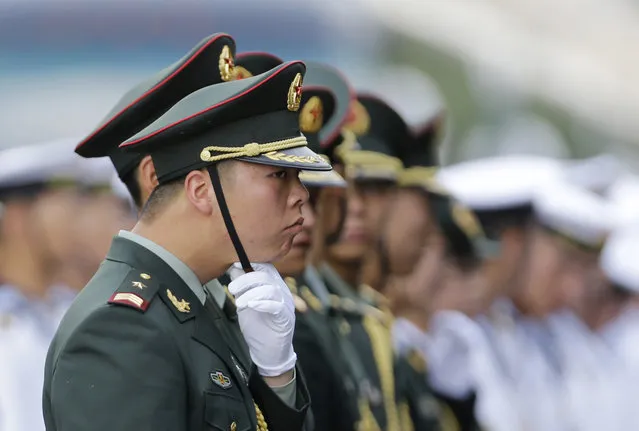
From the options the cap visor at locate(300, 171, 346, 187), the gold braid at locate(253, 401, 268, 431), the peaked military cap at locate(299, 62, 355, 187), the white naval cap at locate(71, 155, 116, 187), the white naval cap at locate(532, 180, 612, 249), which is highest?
the gold braid at locate(253, 401, 268, 431)

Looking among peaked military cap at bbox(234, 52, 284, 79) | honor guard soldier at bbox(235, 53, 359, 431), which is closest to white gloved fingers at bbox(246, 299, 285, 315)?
peaked military cap at bbox(234, 52, 284, 79)

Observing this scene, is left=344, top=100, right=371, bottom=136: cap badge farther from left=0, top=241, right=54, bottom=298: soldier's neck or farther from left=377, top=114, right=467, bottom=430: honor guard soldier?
left=0, top=241, right=54, bottom=298: soldier's neck

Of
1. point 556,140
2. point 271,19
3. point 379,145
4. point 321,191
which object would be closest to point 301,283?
point 321,191

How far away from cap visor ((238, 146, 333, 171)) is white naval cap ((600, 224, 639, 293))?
251 inches

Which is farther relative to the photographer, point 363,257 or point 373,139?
point 373,139

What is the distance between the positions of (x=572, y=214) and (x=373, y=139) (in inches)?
117

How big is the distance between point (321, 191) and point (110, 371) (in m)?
2.63

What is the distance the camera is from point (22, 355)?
6707 millimetres

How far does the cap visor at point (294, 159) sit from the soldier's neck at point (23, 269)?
3910 mm

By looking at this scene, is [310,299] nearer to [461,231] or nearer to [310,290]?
[310,290]

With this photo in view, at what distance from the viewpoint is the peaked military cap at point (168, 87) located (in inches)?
141

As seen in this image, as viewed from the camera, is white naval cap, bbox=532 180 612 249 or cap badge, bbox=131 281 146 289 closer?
cap badge, bbox=131 281 146 289

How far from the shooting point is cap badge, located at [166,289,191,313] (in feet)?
10.8

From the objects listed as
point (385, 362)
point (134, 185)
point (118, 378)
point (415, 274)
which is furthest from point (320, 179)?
point (415, 274)
